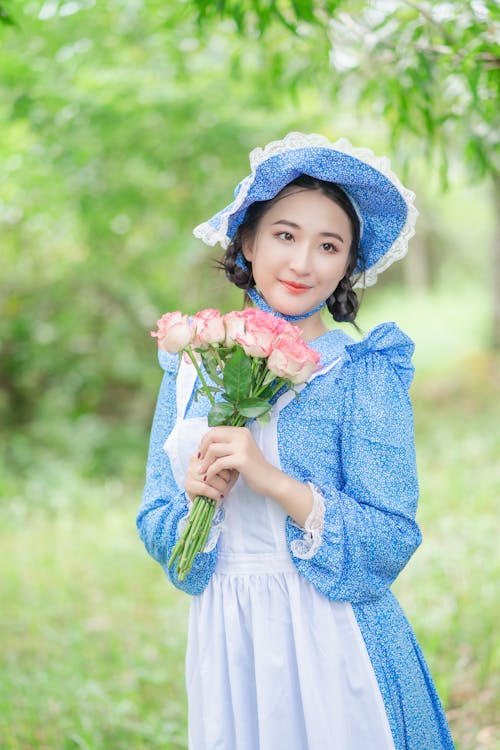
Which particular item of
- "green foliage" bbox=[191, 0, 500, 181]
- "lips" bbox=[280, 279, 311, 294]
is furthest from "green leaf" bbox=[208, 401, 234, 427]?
"green foliage" bbox=[191, 0, 500, 181]

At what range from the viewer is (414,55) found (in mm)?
2459

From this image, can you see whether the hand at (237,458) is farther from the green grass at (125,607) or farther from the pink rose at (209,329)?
the green grass at (125,607)

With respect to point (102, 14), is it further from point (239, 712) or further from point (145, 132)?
point (239, 712)

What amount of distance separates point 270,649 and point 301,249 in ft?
2.74

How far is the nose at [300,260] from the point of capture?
5.84 feet

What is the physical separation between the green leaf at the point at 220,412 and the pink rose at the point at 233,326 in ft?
0.41

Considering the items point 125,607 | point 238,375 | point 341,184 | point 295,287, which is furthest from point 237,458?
point 125,607

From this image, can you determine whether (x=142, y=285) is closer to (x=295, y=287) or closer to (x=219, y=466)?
(x=295, y=287)

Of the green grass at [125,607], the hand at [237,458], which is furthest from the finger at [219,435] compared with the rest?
the green grass at [125,607]

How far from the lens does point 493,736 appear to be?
9.65ft

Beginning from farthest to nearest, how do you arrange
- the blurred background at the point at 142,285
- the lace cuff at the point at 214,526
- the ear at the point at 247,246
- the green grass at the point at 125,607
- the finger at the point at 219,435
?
the green grass at the point at 125,607, the blurred background at the point at 142,285, the ear at the point at 247,246, the lace cuff at the point at 214,526, the finger at the point at 219,435

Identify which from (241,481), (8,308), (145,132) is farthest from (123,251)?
(241,481)

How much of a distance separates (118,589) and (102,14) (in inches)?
121

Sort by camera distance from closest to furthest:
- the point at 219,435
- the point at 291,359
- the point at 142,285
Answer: the point at 291,359 → the point at 219,435 → the point at 142,285
